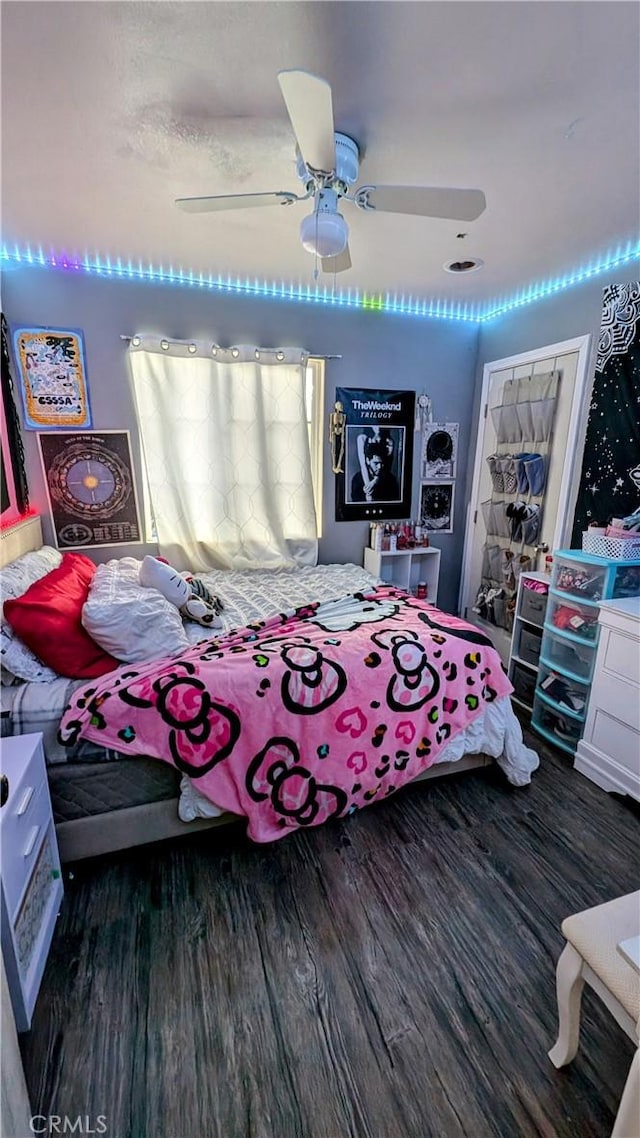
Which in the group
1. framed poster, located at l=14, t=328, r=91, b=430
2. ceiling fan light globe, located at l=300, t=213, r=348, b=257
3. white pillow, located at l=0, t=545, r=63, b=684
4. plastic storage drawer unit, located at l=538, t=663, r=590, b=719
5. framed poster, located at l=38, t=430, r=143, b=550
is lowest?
plastic storage drawer unit, located at l=538, t=663, r=590, b=719

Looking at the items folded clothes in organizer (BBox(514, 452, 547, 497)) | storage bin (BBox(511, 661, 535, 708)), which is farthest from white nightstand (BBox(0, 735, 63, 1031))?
folded clothes in organizer (BBox(514, 452, 547, 497))

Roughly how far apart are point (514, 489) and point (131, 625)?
2714 millimetres

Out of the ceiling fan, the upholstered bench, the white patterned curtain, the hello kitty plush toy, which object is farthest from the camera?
the white patterned curtain

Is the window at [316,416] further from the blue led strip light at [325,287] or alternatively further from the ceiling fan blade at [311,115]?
the ceiling fan blade at [311,115]

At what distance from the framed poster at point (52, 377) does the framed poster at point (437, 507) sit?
253 centimetres

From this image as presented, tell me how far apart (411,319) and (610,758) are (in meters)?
3.14

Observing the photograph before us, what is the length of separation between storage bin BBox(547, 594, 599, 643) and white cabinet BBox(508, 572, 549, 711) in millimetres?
133

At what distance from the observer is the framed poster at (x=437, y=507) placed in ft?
12.5

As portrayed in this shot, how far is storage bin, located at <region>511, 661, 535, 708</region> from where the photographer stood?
9.36ft

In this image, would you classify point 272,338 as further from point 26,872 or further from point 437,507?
point 26,872

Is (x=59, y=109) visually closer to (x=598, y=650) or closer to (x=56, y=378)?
(x=56, y=378)

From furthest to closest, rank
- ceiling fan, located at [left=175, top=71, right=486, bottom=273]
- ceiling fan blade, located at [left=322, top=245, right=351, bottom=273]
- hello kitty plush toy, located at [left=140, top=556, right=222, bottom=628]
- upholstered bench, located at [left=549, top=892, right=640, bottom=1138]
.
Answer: hello kitty plush toy, located at [left=140, top=556, right=222, bottom=628] < ceiling fan blade, located at [left=322, top=245, right=351, bottom=273] < ceiling fan, located at [left=175, top=71, right=486, bottom=273] < upholstered bench, located at [left=549, top=892, right=640, bottom=1138]

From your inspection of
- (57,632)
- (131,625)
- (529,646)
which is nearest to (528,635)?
(529,646)

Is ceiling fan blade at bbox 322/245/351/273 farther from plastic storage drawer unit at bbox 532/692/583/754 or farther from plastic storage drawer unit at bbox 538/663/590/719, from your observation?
plastic storage drawer unit at bbox 532/692/583/754
